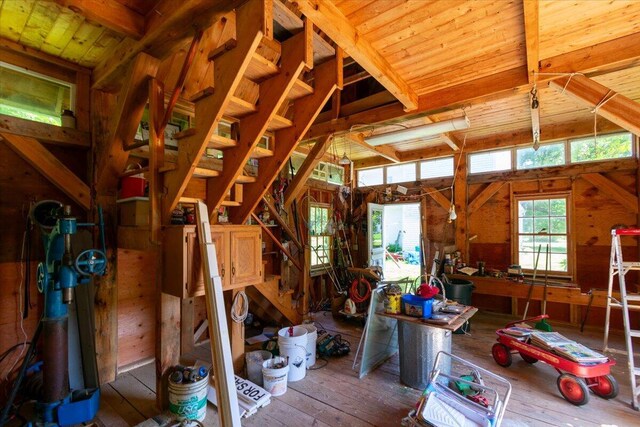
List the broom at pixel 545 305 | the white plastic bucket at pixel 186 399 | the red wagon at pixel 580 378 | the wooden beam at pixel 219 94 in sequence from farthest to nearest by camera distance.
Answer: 1. the broom at pixel 545 305
2. the red wagon at pixel 580 378
3. the white plastic bucket at pixel 186 399
4. the wooden beam at pixel 219 94

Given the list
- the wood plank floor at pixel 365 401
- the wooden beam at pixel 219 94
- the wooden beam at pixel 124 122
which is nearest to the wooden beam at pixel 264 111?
the wooden beam at pixel 219 94

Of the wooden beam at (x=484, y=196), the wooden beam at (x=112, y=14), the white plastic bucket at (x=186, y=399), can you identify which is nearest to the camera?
the wooden beam at (x=112, y=14)

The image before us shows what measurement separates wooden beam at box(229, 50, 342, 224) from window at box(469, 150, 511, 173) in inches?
157

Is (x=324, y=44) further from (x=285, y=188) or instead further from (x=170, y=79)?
(x=285, y=188)

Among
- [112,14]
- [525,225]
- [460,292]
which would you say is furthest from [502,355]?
[112,14]

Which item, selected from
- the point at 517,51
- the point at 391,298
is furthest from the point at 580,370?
the point at 517,51

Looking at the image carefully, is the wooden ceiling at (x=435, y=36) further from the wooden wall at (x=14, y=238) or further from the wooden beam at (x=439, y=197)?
the wooden beam at (x=439, y=197)

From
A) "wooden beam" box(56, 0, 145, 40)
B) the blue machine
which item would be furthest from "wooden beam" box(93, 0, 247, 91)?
the blue machine

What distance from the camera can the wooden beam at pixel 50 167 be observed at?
7.82ft

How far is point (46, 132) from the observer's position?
253 cm

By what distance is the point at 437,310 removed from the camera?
9.24 ft

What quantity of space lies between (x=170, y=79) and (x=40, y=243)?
6.33 feet

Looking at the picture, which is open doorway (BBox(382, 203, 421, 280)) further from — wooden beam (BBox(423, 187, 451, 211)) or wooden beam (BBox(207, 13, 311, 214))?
wooden beam (BBox(207, 13, 311, 214))

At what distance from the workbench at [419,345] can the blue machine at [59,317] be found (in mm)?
2643
